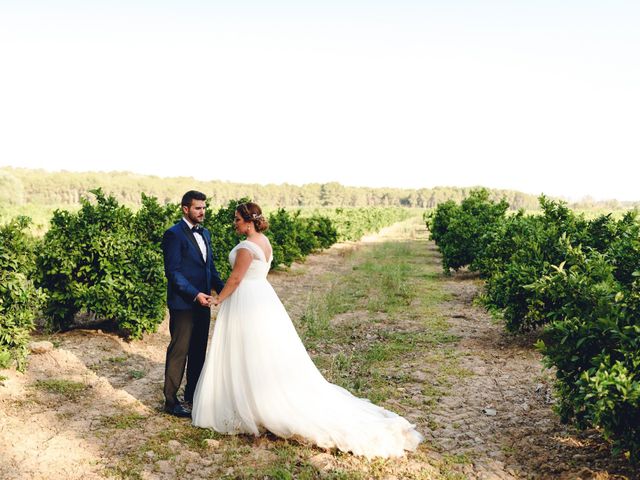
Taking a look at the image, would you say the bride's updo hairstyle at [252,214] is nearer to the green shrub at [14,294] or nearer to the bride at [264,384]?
the bride at [264,384]

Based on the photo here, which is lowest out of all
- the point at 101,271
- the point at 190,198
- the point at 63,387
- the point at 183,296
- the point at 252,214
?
the point at 63,387

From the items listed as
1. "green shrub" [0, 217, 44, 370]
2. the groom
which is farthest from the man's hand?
"green shrub" [0, 217, 44, 370]

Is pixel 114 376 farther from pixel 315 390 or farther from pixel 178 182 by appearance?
pixel 178 182

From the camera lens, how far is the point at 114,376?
23.6 ft

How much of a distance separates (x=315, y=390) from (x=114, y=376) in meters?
3.44

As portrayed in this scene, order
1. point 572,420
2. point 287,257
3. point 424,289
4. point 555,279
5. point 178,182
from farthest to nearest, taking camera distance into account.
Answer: point 178,182
point 287,257
point 424,289
point 555,279
point 572,420

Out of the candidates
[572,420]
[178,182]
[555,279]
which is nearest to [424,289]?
[555,279]

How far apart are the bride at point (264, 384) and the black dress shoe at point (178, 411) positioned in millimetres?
280

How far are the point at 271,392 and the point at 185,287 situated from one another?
1.41m

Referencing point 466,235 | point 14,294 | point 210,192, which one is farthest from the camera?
point 210,192

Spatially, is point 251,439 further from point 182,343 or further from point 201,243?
point 201,243

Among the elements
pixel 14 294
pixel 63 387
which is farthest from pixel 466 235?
pixel 14 294

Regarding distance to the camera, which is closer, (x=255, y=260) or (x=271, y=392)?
(x=271, y=392)

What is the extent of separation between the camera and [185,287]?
546 cm
